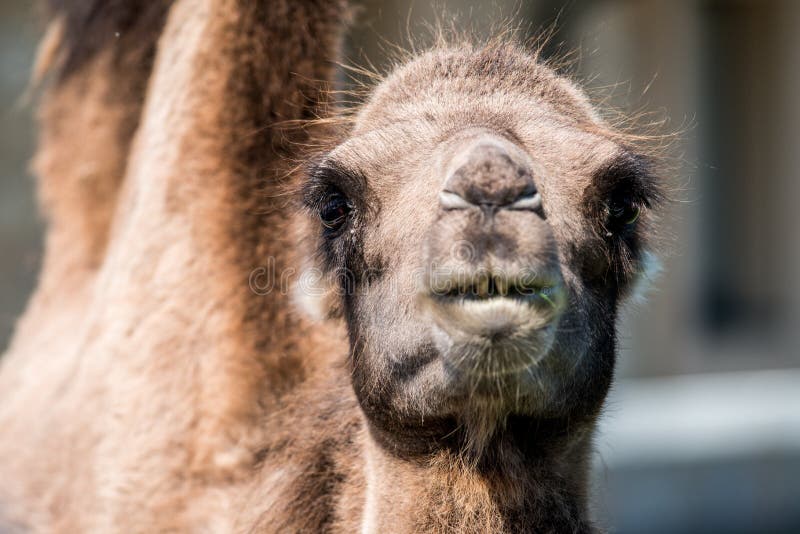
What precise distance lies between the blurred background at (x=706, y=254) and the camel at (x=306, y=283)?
4.74 m

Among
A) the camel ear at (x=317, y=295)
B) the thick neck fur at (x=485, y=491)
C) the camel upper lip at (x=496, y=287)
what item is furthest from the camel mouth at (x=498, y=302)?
the camel ear at (x=317, y=295)

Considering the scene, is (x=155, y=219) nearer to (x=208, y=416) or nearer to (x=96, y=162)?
(x=208, y=416)

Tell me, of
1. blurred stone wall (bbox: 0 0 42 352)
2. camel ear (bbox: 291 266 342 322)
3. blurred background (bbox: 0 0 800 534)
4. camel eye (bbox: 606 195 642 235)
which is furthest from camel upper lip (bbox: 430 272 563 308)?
blurred stone wall (bbox: 0 0 42 352)

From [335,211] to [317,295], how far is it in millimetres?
380

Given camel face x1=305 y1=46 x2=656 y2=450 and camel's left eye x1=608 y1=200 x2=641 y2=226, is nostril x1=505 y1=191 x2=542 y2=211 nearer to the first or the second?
camel face x1=305 y1=46 x2=656 y2=450

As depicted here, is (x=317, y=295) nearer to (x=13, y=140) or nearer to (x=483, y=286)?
(x=483, y=286)

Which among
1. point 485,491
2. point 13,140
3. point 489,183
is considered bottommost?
point 485,491

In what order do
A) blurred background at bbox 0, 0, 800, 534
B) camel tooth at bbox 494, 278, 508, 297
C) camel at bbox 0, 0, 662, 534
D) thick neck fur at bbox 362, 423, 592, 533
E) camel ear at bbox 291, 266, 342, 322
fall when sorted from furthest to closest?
1. blurred background at bbox 0, 0, 800, 534
2. camel ear at bbox 291, 266, 342, 322
3. thick neck fur at bbox 362, 423, 592, 533
4. camel at bbox 0, 0, 662, 534
5. camel tooth at bbox 494, 278, 508, 297

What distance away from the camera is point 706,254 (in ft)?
35.3

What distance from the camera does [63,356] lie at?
14.3 ft

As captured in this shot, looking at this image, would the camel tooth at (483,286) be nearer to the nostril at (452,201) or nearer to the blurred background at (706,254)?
the nostril at (452,201)

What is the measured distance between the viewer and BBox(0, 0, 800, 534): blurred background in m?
8.80

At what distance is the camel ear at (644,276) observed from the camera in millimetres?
3209

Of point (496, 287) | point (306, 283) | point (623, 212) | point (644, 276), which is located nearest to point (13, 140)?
point (306, 283)
